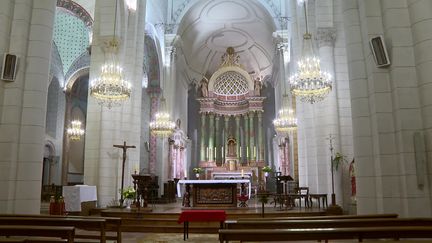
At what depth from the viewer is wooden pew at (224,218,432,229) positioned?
495 cm

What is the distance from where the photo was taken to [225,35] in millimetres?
30719

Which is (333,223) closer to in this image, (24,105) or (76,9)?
(24,105)

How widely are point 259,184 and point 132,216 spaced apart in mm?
18112

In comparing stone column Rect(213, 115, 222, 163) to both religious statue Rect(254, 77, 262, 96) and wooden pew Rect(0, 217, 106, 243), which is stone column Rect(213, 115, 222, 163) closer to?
religious statue Rect(254, 77, 262, 96)

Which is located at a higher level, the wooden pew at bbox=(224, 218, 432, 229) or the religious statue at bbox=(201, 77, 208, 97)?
the religious statue at bbox=(201, 77, 208, 97)

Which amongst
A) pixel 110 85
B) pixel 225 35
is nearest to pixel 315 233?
pixel 110 85

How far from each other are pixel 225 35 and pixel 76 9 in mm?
16027

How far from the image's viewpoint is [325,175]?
12664 millimetres

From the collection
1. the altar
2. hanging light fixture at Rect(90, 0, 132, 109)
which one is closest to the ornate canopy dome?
the altar

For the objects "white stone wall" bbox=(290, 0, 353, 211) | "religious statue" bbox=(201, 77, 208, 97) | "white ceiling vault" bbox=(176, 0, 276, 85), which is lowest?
"white stone wall" bbox=(290, 0, 353, 211)

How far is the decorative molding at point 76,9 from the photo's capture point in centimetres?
1622

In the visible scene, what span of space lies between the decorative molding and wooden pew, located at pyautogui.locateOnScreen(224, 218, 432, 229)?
548 inches

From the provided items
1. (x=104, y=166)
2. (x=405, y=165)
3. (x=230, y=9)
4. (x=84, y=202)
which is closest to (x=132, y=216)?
(x=84, y=202)

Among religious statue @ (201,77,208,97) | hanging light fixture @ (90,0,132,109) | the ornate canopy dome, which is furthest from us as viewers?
the ornate canopy dome
